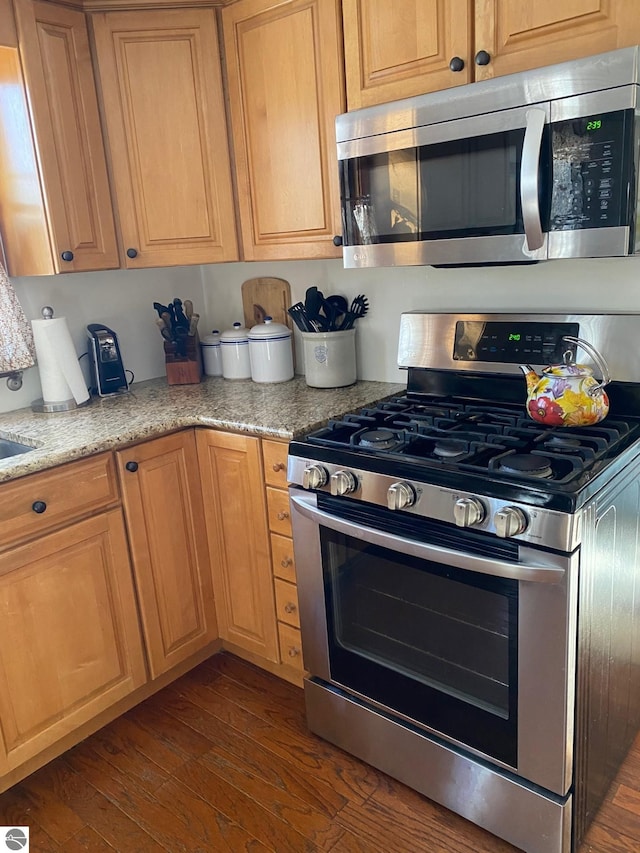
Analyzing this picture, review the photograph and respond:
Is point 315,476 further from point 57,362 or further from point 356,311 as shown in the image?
point 57,362

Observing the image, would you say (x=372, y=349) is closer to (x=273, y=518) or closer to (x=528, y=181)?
(x=273, y=518)

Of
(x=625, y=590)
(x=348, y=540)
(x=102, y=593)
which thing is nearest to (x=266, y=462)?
(x=348, y=540)

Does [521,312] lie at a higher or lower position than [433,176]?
lower

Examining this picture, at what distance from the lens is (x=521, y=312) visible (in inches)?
75.6

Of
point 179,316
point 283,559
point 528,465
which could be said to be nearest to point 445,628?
point 528,465

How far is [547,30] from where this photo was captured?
148cm

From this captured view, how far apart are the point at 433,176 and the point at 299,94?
0.57 m

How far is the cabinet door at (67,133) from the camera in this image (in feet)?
6.44

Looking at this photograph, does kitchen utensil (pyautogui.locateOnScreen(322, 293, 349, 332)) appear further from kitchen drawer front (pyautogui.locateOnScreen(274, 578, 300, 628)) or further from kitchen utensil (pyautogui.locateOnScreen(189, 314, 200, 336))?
kitchen drawer front (pyautogui.locateOnScreen(274, 578, 300, 628))

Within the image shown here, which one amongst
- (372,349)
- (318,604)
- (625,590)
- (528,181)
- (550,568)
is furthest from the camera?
(372,349)

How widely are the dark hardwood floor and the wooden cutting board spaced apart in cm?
138

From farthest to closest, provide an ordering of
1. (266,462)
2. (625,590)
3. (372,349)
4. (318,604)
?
(372,349) → (266,462) → (318,604) → (625,590)

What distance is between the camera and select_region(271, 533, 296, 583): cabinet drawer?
2.01 m

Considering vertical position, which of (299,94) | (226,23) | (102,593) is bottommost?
(102,593)
